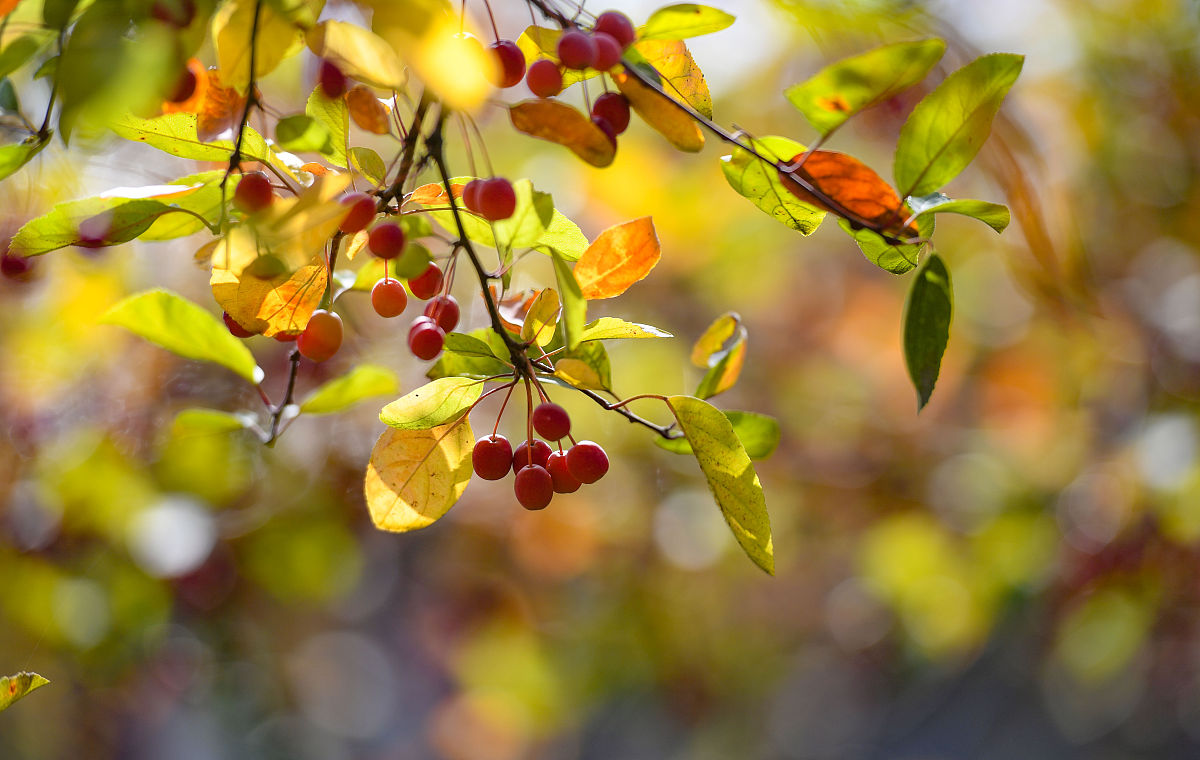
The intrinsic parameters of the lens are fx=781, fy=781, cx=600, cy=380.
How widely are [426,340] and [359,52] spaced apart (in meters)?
0.14

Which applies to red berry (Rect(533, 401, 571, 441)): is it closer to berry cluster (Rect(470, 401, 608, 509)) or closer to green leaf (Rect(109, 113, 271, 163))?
berry cluster (Rect(470, 401, 608, 509))

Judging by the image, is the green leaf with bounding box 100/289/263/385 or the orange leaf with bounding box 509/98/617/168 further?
the green leaf with bounding box 100/289/263/385

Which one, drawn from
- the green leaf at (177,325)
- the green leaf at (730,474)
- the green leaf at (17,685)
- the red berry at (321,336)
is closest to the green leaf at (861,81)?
the green leaf at (730,474)

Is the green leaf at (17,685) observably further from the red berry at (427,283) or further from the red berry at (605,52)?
the red berry at (605,52)

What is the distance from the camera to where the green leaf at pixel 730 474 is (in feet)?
A: 1.22

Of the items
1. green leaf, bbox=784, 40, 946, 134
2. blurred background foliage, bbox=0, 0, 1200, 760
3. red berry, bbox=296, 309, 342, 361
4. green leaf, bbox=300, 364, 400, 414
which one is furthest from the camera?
blurred background foliage, bbox=0, 0, 1200, 760

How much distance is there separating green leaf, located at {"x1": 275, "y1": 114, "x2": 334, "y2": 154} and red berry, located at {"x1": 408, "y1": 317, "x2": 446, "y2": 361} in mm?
102

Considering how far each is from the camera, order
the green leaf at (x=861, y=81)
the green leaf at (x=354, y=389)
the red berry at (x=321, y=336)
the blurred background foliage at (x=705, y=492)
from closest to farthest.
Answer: the green leaf at (x=861, y=81)
the red berry at (x=321, y=336)
the green leaf at (x=354, y=389)
the blurred background foliage at (x=705, y=492)

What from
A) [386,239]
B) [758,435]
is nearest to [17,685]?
[386,239]

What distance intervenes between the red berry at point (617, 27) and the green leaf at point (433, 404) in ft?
0.59

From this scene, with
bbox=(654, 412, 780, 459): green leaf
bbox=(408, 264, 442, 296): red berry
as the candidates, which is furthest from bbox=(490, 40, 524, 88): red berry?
bbox=(654, 412, 780, 459): green leaf

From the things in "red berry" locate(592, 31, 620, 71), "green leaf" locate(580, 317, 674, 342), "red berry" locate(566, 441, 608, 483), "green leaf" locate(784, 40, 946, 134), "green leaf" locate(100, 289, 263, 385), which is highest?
Result: "green leaf" locate(784, 40, 946, 134)

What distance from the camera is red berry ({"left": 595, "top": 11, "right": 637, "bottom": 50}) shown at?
1.16ft

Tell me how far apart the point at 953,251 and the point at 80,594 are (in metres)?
2.21
